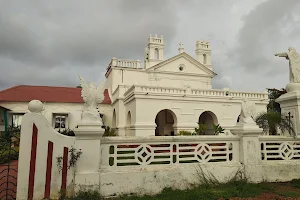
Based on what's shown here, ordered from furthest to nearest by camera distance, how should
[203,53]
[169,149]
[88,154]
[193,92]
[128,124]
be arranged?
[203,53], [128,124], [193,92], [169,149], [88,154]

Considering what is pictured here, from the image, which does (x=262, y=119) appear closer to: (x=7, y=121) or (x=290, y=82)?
(x=290, y=82)

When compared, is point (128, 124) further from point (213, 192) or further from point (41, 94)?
point (213, 192)

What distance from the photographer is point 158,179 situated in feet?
15.6

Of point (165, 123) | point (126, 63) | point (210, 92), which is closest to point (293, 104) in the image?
point (210, 92)

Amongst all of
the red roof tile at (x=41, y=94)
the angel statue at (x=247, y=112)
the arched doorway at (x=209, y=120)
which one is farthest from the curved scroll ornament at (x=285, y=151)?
the red roof tile at (x=41, y=94)

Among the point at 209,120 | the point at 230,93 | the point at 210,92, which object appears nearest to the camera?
the point at 210,92

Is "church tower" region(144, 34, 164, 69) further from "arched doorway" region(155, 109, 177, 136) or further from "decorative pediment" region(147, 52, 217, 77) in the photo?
"arched doorway" region(155, 109, 177, 136)

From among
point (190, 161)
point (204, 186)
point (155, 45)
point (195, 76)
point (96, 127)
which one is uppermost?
point (155, 45)

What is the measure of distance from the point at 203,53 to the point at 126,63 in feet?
27.1

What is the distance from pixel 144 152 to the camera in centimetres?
495

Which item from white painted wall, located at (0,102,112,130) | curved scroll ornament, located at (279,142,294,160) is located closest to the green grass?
curved scroll ornament, located at (279,142,294,160)

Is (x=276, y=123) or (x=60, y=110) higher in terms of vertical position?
(x=60, y=110)

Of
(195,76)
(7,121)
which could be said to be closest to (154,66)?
(195,76)

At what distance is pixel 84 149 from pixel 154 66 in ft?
53.6
